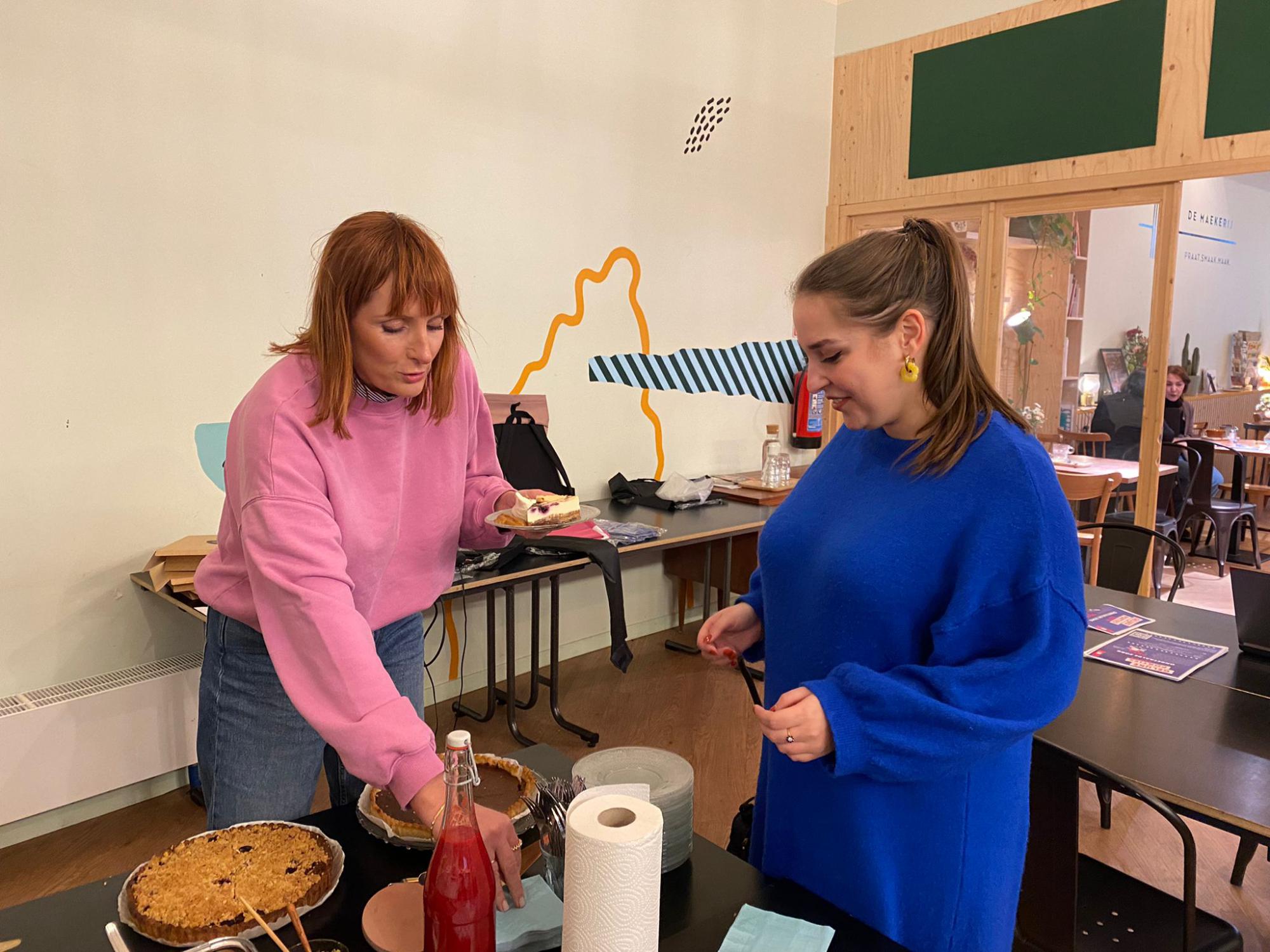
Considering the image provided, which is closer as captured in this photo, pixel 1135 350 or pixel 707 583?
pixel 1135 350

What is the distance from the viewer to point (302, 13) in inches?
123

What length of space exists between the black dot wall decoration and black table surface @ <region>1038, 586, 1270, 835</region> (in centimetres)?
320

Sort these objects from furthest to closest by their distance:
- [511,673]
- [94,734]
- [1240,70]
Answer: [1240,70] → [511,673] → [94,734]

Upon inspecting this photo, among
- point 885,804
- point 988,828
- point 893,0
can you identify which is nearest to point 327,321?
point 885,804

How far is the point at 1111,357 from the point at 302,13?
3951 millimetres

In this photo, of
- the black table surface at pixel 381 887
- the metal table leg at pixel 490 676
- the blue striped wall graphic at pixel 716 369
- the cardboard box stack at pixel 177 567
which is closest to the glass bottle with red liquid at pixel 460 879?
the black table surface at pixel 381 887

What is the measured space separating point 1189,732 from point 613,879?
146cm

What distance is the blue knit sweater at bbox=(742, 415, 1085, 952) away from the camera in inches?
42.4

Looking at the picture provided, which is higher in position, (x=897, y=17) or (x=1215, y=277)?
(x=897, y=17)

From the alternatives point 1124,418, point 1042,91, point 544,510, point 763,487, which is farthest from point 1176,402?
point 544,510

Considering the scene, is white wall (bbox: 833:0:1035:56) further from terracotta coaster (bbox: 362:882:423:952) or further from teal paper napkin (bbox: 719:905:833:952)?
terracotta coaster (bbox: 362:882:423:952)

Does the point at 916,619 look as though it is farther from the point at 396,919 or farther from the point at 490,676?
the point at 490,676

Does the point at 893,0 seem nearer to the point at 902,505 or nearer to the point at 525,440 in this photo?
the point at 525,440

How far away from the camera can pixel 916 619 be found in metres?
1.17
